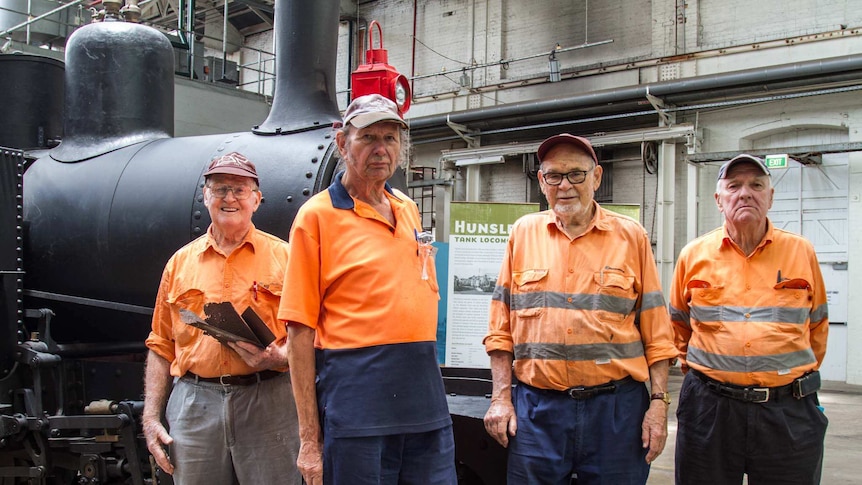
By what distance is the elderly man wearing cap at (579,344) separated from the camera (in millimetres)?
2658

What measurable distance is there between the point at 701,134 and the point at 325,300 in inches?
452

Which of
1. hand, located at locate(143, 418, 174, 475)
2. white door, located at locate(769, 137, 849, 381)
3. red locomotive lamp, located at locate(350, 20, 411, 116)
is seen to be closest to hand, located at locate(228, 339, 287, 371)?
hand, located at locate(143, 418, 174, 475)

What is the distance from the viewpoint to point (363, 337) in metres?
2.33

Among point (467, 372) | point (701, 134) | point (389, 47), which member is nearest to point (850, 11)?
point (701, 134)

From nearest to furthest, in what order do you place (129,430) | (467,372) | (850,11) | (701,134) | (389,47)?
(129,430) → (467,372) → (850,11) → (701,134) → (389,47)

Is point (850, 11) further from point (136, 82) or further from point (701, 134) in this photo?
point (136, 82)

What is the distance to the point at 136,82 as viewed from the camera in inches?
196

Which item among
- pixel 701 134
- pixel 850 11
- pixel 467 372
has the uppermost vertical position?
pixel 850 11

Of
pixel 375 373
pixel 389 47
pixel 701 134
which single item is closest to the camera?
pixel 375 373

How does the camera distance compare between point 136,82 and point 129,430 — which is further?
point 136,82

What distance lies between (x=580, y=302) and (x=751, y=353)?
829mm

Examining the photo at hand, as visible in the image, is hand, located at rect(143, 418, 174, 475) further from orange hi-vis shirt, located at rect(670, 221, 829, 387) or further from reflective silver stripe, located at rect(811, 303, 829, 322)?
reflective silver stripe, located at rect(811, 303, 829, 322)

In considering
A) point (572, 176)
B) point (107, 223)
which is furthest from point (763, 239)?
point (107, 223)

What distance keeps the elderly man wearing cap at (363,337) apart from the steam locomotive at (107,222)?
1311 millimetres
